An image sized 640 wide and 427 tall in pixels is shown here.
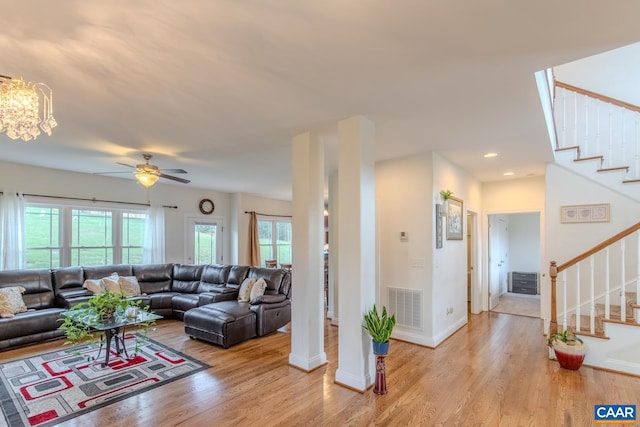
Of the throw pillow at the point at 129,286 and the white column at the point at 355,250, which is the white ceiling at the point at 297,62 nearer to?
the white column at the point at 355,250

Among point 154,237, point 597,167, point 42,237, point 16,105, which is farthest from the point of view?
point 154,237

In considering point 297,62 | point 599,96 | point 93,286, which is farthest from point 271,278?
point 599,96

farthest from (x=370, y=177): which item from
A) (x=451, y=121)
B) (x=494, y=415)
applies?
(x=494, y=415)

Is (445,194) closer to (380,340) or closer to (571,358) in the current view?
(571,358)

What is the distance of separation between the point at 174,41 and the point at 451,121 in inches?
101

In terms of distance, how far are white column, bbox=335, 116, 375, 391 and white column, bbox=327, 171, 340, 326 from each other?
2.08 meters

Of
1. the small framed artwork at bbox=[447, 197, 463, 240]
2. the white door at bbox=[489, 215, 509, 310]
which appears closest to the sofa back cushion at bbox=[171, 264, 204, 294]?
the small framed artwork at bbox=[447, 197, 463, 240]

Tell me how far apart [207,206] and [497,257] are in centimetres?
699

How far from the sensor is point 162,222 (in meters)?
7.04

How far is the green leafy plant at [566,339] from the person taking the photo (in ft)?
11.6

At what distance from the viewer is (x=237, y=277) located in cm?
571

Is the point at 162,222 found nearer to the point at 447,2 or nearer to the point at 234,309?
the point at 234,309

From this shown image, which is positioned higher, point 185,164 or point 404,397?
point 185,164

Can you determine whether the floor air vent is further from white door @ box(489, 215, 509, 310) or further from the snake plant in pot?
white door @ box(489, 215, 509, 310)
